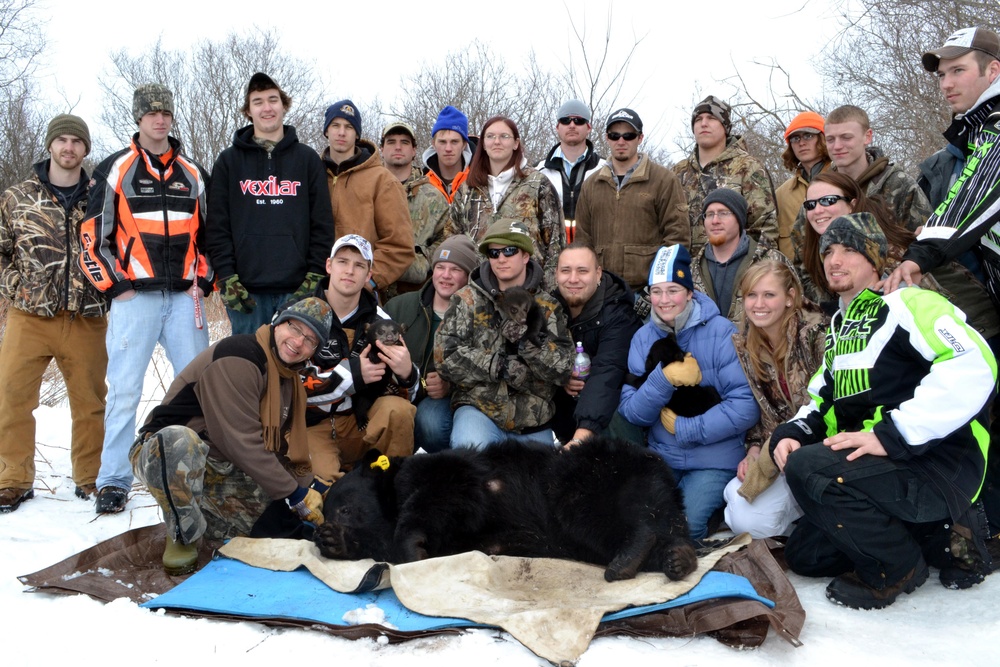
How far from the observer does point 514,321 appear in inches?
161

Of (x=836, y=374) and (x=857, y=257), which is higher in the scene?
(x=857, y=257)

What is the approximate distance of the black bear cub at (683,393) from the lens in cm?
393

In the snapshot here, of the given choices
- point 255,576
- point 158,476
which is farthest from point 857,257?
point 158,476

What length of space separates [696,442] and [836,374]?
889 millimetres

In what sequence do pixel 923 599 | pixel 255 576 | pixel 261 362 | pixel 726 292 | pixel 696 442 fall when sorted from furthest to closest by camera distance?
pixel 726 292
pixel 696 442
pixel 261 362
pixel 255 576
pixel 923 599

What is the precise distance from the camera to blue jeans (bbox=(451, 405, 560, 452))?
13.6 feet

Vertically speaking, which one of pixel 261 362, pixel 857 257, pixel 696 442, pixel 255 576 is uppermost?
pixel 857 257

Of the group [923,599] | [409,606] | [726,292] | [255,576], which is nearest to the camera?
[409,606]

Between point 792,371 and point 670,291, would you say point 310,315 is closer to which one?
point 670,291

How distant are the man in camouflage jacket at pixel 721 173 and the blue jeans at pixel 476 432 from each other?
1.81 metres

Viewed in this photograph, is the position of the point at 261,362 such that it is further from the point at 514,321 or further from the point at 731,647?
the point at 731,647

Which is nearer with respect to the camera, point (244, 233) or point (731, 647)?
point (731, 647)

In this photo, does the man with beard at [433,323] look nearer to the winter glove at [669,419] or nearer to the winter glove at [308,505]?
the winter glove at [308,505]

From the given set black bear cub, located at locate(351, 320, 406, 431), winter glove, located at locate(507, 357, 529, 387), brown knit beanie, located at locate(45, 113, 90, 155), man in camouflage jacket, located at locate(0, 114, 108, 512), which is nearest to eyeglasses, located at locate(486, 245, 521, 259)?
winter glove, located at locate(507, 357, 529, 387)
